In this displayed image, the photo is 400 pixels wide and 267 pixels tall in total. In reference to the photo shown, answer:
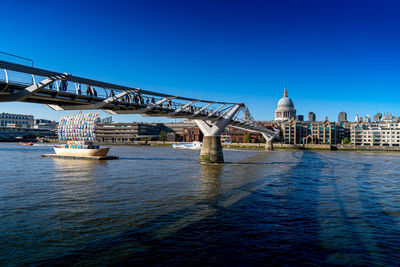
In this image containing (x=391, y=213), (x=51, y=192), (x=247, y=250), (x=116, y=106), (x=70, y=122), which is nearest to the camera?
(x=247, y=250)

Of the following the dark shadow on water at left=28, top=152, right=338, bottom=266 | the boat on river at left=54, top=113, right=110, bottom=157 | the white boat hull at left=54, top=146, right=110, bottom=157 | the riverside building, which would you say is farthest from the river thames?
the riverside building

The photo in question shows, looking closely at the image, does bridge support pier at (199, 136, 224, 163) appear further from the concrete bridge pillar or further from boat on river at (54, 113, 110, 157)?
boat on river at (54, 113, 110, 157)

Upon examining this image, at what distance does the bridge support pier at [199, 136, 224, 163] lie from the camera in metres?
51.4

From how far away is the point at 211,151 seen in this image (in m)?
51.7

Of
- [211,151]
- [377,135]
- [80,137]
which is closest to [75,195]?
[211,151]

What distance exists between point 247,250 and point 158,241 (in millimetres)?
3432

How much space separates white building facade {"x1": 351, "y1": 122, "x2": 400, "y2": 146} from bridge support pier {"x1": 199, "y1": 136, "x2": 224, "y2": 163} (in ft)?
458

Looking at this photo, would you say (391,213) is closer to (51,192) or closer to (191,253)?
(191,253)

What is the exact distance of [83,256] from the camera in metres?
10.7

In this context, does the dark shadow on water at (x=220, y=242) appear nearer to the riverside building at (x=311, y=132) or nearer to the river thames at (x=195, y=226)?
the river thames at (x=195, y=226)

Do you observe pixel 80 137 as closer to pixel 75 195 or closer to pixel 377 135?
pixel 75 195

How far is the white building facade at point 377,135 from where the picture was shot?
520ft

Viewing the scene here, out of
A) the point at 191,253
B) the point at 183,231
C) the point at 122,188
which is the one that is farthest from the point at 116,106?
the point at 191,253

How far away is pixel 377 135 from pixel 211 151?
142 meters
